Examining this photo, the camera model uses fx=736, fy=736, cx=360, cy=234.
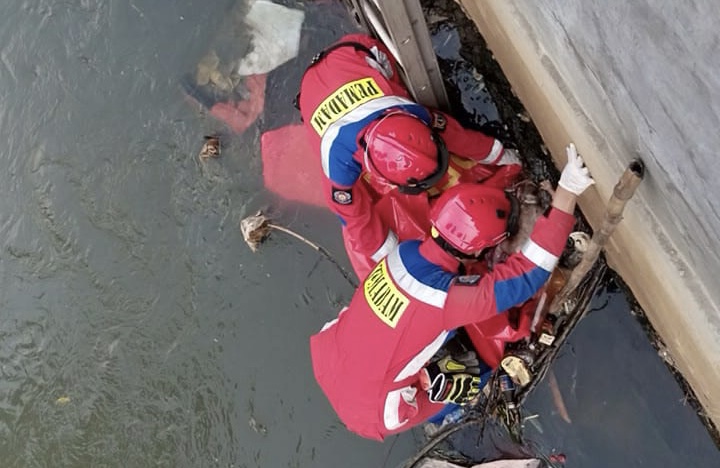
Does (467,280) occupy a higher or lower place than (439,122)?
lower

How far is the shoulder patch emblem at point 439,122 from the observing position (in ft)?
12.1

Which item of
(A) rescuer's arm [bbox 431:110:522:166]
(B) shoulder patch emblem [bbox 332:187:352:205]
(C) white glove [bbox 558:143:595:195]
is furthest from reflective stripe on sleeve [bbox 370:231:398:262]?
(C) white glove [bbox 558:143:595:195]

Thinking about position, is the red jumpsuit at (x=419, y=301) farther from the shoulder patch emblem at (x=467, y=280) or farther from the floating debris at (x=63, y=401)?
the floating debris at (x=63, y=401)

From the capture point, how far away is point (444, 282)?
3158 millimetres

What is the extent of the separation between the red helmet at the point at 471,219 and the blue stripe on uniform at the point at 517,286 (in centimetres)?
18

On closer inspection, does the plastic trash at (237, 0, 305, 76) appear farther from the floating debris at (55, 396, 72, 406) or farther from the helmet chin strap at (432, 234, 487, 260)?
the floating debris at (55, 396, 72, 406)

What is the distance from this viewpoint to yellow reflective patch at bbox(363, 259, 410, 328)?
3.16 metres

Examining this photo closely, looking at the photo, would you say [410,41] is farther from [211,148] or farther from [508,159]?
[211,148]

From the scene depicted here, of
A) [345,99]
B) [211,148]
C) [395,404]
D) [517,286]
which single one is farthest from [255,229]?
[517,286]

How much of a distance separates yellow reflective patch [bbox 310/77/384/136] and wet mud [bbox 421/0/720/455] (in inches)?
36.7

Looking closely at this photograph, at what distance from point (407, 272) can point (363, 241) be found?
770 millimetres

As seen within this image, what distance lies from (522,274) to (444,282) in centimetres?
34

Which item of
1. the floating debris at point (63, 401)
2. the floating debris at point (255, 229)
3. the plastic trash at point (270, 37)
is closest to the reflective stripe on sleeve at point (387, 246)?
the floating debris at point (255, 229)

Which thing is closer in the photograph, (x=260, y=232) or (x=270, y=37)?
(x=260, y=232)
